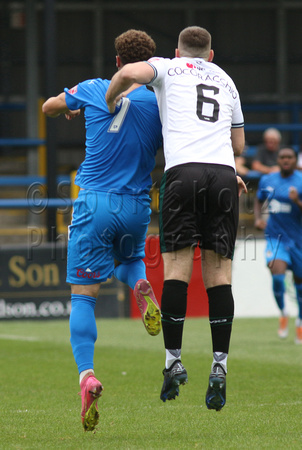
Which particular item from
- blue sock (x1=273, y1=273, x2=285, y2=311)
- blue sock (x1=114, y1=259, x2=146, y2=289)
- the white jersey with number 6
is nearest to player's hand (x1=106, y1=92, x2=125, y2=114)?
the white jersey with number 6

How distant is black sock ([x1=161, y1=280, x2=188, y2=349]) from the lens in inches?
181

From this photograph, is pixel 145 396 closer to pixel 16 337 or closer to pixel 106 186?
pixel 106 186

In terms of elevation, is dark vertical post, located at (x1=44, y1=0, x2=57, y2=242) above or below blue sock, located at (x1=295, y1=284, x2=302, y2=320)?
above

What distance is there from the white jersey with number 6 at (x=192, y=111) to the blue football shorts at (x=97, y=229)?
39 cm

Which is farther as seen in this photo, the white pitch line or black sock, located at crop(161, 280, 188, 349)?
the white pitch line

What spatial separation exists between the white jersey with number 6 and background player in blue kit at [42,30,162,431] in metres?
0.21

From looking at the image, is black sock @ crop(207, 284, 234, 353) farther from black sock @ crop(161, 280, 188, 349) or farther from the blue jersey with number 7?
the blue jersey with number 7

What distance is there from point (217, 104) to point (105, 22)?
21108 millimetres

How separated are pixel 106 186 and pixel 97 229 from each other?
0.25m

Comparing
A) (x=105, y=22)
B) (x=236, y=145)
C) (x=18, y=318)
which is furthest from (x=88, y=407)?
(x=105, y=22)

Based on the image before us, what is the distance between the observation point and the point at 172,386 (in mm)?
4453

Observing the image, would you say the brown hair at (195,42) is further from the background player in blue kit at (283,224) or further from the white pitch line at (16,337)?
the white pitch line at (16,337)

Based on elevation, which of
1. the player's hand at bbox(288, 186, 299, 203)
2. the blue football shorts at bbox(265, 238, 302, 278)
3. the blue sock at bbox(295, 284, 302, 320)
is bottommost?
the blue sock at bbox(295, 284, 302, 320)

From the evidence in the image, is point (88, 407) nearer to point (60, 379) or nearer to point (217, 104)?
point (217, 104)
